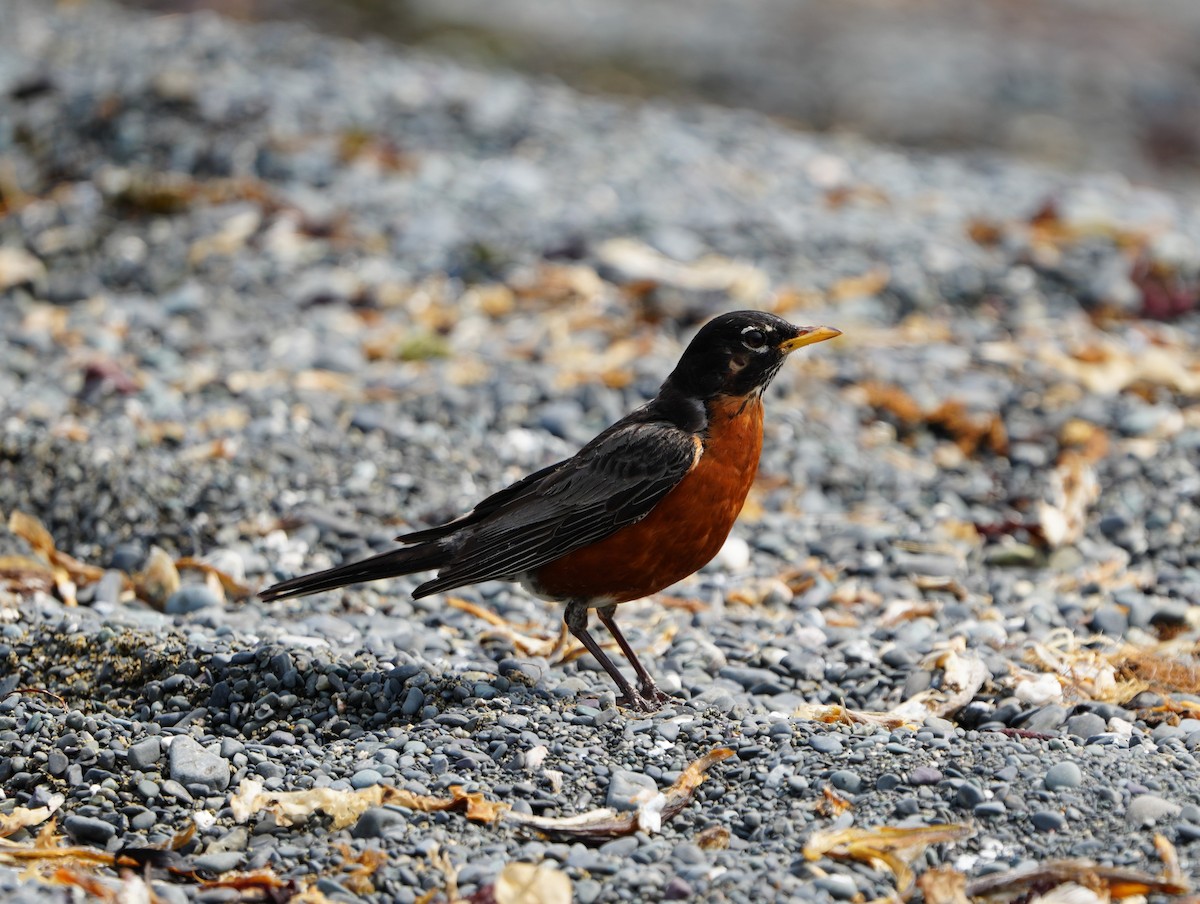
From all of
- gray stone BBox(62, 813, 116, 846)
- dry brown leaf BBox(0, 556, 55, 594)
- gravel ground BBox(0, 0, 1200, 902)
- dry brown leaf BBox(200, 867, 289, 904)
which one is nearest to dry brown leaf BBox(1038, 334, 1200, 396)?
gravel ground BBox(0, 0, 1200, 902)

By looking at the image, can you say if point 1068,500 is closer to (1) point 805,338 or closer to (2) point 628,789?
(1) point 805,338

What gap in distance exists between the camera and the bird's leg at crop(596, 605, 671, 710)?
5.29 metres

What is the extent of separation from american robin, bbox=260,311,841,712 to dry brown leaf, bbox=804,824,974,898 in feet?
4.10

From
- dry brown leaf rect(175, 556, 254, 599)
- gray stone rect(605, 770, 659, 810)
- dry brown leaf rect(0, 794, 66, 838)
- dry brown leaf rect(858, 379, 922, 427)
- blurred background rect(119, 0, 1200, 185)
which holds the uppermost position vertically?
blurred background rect(119, 0, 1200, 185)

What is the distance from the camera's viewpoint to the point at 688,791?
4.36 m

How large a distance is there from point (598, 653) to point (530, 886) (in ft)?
5.38

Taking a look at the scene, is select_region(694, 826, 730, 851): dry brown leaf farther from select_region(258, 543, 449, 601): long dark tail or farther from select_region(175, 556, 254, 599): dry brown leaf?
select_region(175, 556, 254, 599): dry brown leaf

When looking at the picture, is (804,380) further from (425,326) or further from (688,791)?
(688,791)

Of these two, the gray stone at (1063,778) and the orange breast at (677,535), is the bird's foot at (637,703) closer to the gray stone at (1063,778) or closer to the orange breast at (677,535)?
the orange breast at (677,535)

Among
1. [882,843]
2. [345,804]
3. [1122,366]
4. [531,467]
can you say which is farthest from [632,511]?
[1122,366]

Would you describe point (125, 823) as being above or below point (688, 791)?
below

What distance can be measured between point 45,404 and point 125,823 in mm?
4092

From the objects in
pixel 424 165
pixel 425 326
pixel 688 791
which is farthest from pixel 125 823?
pixel 424 165

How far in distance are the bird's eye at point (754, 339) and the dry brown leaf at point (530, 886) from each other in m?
2.33
